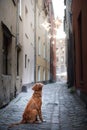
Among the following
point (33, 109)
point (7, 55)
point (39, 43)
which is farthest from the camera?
point (39, 43)

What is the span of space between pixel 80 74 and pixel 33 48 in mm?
12650

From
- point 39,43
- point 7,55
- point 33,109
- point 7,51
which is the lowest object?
point 33,109

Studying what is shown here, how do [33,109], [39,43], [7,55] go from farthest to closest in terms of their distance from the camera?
[39,43] < [7,55] < [33,109]

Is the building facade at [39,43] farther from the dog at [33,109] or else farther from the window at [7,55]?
the dog at [33,109]

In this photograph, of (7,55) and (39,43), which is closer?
(7,55)

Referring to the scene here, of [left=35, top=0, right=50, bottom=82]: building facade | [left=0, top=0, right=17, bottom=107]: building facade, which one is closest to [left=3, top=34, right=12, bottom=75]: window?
[left=0, top=0, right=17, bottom=107]: building facade

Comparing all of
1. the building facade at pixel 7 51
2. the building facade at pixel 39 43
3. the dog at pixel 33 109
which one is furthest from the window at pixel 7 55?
the building facade at pixel 39 43

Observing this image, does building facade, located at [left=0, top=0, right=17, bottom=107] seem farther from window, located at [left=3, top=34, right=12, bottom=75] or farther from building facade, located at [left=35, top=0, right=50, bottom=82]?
building facade, located at [left=35, top=0, right=50, bottom=82]

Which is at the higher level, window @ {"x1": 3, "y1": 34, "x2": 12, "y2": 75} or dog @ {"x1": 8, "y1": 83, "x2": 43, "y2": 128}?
window @ {"x1": 3, "y1": 34, "x2": 12, "y2": 75}

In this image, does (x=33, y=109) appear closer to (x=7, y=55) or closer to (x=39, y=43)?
(x=7, y=55)

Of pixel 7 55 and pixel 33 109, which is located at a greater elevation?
pixel 7 55

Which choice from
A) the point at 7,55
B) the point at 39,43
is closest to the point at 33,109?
the point at 7,55

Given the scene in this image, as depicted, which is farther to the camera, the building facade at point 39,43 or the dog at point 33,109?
the building facade at point 39,43

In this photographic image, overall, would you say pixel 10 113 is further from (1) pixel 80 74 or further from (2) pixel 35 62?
(2) pixel 35 62
